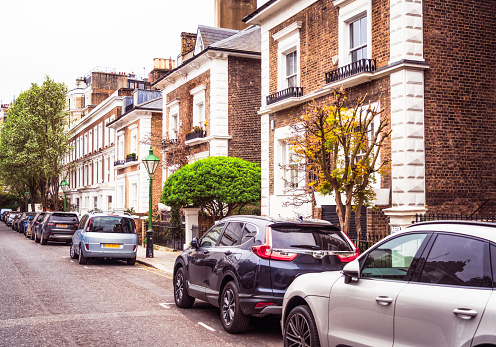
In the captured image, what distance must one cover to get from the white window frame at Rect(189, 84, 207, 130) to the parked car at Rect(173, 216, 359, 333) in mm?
18524

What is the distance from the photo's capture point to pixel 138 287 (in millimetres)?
13680

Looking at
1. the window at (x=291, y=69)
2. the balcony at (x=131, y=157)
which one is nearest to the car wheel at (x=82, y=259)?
the window at (x=291, y=69)

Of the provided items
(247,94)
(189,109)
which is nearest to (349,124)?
(247,94)

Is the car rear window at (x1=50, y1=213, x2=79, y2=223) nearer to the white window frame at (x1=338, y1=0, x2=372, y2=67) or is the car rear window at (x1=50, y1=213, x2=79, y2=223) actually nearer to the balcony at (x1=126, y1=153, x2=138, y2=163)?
the balcony at (x1=126, y1=153, x2=138, y2=163)

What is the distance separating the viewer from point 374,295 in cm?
537

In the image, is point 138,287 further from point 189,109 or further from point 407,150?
point 189,109

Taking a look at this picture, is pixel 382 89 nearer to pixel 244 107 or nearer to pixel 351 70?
pixel 351 70

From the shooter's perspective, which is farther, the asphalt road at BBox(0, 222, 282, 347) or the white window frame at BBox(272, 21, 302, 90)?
the white window frame at BBox(272, 21, 302, 90)

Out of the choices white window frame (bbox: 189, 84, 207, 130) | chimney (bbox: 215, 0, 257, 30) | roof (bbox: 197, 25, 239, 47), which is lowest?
white window frame (bbox: 189, 84, 207, 130)

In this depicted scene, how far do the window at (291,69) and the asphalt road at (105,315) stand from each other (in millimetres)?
8213

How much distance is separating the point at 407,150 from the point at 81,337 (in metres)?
9.06

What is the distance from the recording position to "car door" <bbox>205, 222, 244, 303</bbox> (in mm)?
8940

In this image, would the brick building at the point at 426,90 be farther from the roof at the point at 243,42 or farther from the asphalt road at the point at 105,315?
the roof at the point at 243,42

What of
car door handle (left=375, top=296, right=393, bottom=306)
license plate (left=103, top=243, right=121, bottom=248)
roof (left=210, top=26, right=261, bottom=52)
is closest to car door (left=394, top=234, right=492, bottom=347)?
car door handle (left=375, top=296, right=393, bottom=306)
